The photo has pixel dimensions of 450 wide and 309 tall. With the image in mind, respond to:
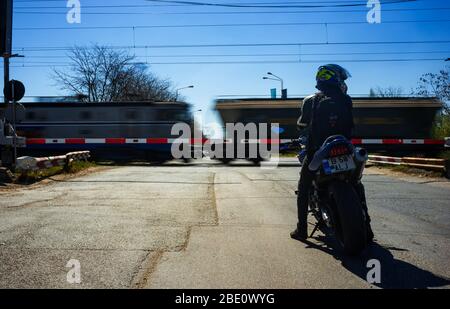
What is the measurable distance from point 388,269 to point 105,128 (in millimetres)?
24465

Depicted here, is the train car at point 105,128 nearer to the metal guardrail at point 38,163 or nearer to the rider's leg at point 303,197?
the metal guardrail at point 38,163

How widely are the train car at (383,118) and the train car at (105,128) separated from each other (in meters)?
3.53

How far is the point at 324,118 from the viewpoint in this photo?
189 inches

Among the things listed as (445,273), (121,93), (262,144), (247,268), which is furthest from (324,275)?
(121,93)

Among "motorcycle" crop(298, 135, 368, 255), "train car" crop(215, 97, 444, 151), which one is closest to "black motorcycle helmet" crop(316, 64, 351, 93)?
"motorcycle" crop(298, 135, 368, 255)

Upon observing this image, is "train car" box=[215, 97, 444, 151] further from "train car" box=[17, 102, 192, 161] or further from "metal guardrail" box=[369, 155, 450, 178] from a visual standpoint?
"metal guardrail" box=[369, 155, 450, 178]

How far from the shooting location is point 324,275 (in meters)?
3.76

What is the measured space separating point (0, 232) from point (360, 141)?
77.4ft

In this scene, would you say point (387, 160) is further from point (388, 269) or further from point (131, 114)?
point (388, 269)

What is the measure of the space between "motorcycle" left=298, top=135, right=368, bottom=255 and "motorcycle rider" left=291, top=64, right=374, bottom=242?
0.69 feet

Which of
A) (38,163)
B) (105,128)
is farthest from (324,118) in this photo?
(105,128)

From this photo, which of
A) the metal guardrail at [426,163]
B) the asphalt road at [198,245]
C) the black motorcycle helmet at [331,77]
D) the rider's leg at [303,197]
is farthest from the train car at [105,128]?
the black motorcycle helmet at [331,77]

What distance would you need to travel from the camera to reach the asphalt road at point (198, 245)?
3.62 metres

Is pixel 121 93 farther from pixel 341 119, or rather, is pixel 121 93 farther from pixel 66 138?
pixel 341 119
